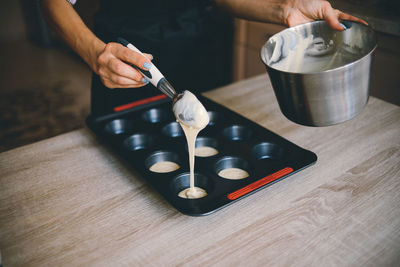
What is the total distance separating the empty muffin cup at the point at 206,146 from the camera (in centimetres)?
112

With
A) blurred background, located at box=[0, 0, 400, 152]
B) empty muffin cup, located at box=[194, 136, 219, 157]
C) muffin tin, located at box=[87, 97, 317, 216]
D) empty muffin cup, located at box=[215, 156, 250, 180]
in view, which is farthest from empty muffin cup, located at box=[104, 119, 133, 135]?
blurred background, located at box=[0, 0, 400, 152]

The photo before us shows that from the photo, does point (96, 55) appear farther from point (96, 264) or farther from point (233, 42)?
point (233, 42)

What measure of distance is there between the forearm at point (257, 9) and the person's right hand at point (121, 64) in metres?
0.55

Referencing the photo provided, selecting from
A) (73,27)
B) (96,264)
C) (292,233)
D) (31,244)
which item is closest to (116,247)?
(96,264)

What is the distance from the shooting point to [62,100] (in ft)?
11.1

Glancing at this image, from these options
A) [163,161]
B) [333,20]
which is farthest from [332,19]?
[163,161]

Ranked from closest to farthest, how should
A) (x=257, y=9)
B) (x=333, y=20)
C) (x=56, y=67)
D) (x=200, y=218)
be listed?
1. (x=200, y=218)
2. (x=333, y=20)
3. (x=257, y=9)
4. (x=56, y=67)

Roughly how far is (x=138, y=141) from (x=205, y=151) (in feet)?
0.70

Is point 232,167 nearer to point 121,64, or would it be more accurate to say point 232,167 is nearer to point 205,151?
point 205,151

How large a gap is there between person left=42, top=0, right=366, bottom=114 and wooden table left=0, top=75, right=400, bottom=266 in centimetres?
28

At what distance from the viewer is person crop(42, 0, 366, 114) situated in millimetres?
944

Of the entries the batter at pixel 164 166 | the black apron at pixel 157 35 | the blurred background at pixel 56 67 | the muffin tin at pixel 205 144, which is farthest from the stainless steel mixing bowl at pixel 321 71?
the blurred background at pixel 56 67

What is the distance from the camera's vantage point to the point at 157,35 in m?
1.47

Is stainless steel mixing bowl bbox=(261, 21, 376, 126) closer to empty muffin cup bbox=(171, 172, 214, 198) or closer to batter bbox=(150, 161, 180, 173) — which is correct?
empty muffin cup bbox=(171, 172, 214, 198)
